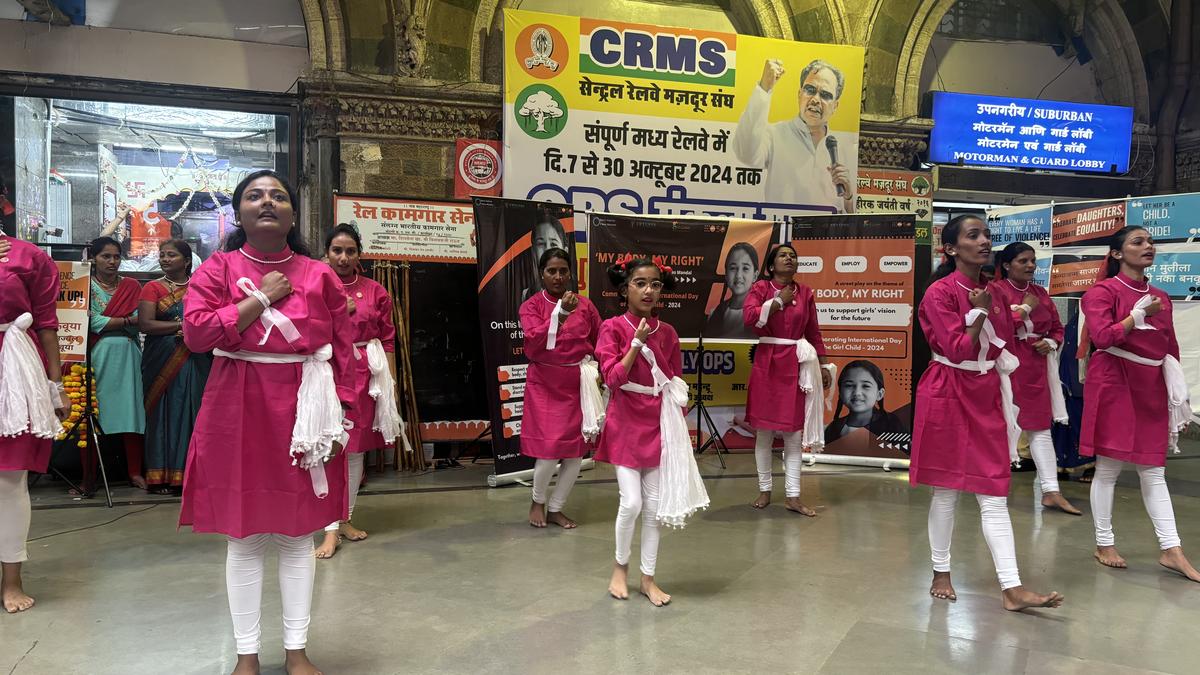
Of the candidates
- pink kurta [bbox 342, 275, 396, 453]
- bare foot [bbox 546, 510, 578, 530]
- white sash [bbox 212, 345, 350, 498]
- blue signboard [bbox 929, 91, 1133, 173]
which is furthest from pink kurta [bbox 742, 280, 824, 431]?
blue signboard [bbox 929, 91, 1133, 173]

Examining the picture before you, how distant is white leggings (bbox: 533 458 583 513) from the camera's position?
509 centimetres

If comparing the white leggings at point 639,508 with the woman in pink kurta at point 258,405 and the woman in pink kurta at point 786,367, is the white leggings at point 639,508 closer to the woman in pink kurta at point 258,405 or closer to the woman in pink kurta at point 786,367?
the woman in pink kurta at point 258,405

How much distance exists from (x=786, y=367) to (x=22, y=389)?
162 inches

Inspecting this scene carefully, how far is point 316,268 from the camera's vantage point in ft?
9.25

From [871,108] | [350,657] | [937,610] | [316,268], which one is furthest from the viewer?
[871,108]

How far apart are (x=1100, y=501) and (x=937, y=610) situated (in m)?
1.36

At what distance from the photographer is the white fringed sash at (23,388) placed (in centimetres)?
342

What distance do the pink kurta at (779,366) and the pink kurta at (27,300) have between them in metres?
3.79

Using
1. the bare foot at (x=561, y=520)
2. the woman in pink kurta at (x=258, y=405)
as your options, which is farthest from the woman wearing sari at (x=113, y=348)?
the woman in pink kurta at (x=258, y=405)

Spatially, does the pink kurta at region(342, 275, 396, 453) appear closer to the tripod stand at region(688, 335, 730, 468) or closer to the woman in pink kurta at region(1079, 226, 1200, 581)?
the tripod stand at region(688, 335, 730, 468)

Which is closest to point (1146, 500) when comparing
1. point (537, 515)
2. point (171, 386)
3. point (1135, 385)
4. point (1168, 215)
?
point (1135, 385)

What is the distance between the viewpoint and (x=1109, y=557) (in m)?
4.36

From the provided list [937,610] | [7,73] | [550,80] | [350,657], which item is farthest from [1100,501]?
[7,73]

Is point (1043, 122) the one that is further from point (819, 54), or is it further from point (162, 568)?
point (162, 568)
